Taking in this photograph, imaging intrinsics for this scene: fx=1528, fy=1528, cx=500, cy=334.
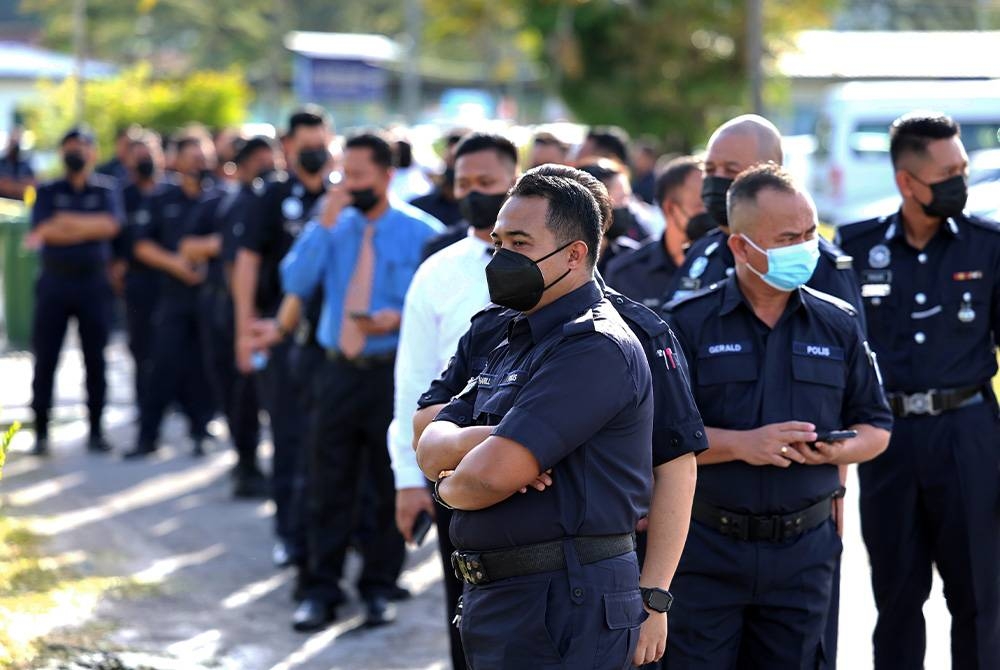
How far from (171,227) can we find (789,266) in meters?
8.11

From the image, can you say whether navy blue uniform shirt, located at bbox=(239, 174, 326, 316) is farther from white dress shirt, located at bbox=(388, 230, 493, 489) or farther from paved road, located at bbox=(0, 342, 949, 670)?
white dress shirt, located at bbox=(388, 230, 493, 489)

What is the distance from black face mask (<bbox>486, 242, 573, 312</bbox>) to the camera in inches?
141

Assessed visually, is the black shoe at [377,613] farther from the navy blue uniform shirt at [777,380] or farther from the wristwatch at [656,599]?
the wristwatch at [656,599]

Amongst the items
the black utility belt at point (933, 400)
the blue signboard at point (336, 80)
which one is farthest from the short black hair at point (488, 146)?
the blue signboard at point (336, 80)

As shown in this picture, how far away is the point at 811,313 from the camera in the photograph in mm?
4613

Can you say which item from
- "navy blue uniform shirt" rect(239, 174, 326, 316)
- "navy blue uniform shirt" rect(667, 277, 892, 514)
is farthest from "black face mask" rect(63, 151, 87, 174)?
"navy blue uniform shirt" rect(667, 277, 892, 514)

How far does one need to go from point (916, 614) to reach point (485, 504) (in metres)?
2.62

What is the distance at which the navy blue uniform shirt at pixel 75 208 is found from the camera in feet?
37.4

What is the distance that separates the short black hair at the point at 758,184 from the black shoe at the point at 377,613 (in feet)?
10.6

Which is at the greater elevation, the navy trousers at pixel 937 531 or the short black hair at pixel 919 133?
the short black hair at pixel 919 133

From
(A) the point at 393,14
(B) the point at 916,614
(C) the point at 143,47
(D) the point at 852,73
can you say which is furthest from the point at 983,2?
(B) the point at 916,614

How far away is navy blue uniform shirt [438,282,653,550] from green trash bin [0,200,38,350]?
13654 millimetres

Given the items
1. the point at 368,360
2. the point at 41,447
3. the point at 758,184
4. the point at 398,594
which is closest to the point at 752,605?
the point at 758,184

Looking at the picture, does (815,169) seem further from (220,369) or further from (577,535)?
(577,535)
